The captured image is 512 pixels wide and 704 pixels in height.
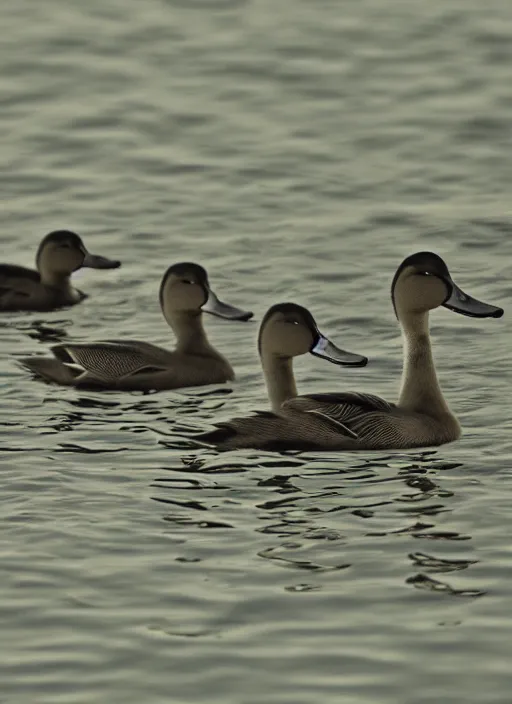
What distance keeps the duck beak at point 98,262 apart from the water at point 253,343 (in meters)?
0.19

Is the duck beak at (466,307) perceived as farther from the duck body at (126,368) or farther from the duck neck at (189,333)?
the duck neck at (189,333)

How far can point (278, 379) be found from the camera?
12445 millimetres

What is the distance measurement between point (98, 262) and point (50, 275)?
0.39m

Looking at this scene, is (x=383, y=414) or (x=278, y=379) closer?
(x=383, y=414)

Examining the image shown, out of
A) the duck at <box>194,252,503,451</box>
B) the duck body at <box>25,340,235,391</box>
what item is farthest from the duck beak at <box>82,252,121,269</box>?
the duck at <box>194,252,503,451</box>

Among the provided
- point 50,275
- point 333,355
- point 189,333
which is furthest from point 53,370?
point 50,275

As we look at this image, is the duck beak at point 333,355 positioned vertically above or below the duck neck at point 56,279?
below

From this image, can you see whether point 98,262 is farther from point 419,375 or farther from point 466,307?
point 419,375

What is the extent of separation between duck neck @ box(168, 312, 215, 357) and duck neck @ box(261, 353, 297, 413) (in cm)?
146

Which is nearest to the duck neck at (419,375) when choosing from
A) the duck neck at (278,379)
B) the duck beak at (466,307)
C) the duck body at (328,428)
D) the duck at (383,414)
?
the duck at (383,414)

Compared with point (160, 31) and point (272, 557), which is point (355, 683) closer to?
point (272, 557)

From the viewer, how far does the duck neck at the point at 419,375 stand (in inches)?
476

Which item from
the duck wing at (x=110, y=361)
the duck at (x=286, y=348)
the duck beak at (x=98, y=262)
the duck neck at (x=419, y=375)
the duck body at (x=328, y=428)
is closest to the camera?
the duck body at (x=328, y=428)

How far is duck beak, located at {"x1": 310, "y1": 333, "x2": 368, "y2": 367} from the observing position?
41.3ft
